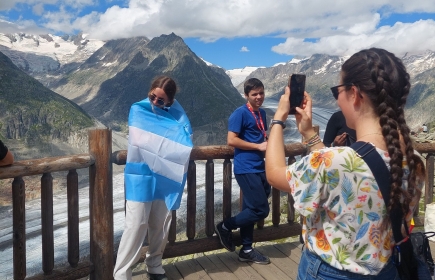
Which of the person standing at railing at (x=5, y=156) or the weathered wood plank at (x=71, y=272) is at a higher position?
the person standing at railing at (x=5, y=156)

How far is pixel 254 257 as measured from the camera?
415 cm

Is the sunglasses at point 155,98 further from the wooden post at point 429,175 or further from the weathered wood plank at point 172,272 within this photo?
the wooden post at point 429,175

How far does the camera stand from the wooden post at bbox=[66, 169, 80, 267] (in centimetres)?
349

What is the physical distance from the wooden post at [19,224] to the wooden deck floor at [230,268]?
960 millimetres

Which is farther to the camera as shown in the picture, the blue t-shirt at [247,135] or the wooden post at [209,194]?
the wooden post at [209,194]

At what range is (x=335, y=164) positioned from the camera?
58.3 inches

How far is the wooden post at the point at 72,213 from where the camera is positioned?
3.49m

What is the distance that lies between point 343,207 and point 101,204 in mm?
2516

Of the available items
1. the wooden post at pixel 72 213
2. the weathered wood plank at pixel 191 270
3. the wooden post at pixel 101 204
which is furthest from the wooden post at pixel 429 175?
the wooden post at pixel 72 213

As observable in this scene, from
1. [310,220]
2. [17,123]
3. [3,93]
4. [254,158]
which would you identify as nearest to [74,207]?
[254,158]

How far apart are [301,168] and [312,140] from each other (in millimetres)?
389

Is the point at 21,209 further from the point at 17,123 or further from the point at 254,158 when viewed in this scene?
the point at 17,123

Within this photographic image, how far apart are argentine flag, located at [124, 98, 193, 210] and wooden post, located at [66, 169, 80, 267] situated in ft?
1.55

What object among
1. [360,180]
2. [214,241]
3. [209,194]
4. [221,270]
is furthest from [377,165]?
[214,241]
